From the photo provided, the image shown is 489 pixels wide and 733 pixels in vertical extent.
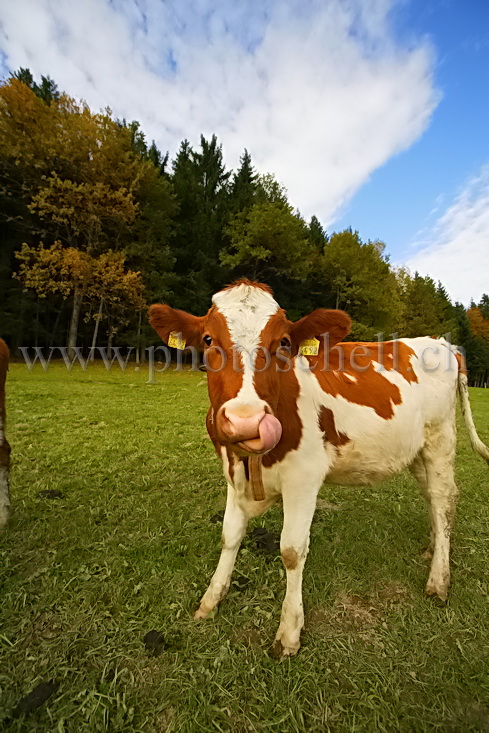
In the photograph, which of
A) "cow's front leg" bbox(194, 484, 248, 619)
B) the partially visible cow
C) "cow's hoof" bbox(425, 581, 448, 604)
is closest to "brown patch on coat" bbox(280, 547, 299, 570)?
"cow's front leg" bbox(194, 484, 248, 619)

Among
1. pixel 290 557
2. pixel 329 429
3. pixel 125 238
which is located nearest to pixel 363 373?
pixel 329 429

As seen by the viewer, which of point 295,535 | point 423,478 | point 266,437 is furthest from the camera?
point 423,478

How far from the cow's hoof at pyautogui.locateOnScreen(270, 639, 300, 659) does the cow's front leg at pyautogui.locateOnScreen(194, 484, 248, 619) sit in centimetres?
46

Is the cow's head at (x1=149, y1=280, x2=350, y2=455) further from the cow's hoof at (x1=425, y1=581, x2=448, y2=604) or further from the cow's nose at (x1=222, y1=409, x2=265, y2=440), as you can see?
the cow's hoof at (x1=425, y1=581, x2=448, y2=604)

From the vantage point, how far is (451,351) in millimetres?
3242

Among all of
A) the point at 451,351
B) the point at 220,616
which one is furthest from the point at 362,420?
the point at 220,616

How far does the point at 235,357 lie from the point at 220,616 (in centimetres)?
173

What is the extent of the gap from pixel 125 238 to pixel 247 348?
70.9 ft

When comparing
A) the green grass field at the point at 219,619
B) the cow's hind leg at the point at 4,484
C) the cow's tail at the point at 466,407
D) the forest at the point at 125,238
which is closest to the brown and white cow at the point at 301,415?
the cow's tail at the point at 466,407

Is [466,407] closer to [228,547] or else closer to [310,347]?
[310,347]

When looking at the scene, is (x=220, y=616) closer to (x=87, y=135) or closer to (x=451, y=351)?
(x=451, y=351)

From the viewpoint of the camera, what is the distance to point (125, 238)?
2064 centimetres

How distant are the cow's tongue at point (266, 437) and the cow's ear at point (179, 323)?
2.96 feet

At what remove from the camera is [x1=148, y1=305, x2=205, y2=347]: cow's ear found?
2.22 m
